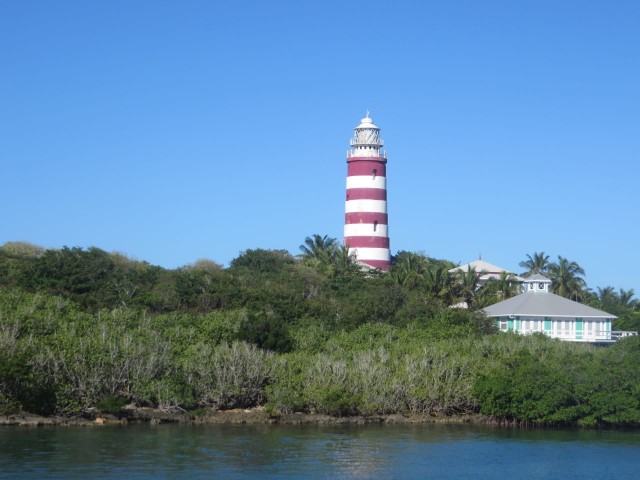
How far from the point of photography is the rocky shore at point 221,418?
153 ft

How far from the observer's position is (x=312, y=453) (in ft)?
135

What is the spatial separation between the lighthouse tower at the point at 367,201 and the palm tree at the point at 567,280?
1816cm

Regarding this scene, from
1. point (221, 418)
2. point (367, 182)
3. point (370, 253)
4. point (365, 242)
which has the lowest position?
point (221, 418)

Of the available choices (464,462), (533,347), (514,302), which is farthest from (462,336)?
(464,462)

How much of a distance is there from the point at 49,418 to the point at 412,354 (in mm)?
17397

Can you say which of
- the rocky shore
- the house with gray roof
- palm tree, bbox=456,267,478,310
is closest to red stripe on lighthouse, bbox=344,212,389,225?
palm tree, bbox=456,267,478,310

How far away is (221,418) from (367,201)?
36.1m

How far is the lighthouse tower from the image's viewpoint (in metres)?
83.9

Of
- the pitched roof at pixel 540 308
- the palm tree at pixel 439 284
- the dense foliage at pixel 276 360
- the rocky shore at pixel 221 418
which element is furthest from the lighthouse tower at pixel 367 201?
the rocky shore at pixel 221 418

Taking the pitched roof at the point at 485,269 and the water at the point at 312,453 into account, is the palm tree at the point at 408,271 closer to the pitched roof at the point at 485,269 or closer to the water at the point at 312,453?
the pitched roof at the point at 485,269

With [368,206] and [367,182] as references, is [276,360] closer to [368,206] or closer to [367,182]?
[368,206]

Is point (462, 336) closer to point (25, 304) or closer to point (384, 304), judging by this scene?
point (384, 304)

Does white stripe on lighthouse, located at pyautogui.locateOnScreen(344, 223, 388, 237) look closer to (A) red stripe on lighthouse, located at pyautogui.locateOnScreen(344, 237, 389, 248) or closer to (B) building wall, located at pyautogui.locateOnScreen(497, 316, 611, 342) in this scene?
(A) red stripe on lighthouse, located at pyautogui.locateOnScreen(344, 237, 389, 248)

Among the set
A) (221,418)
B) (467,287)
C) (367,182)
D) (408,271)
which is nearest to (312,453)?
(221,418)
